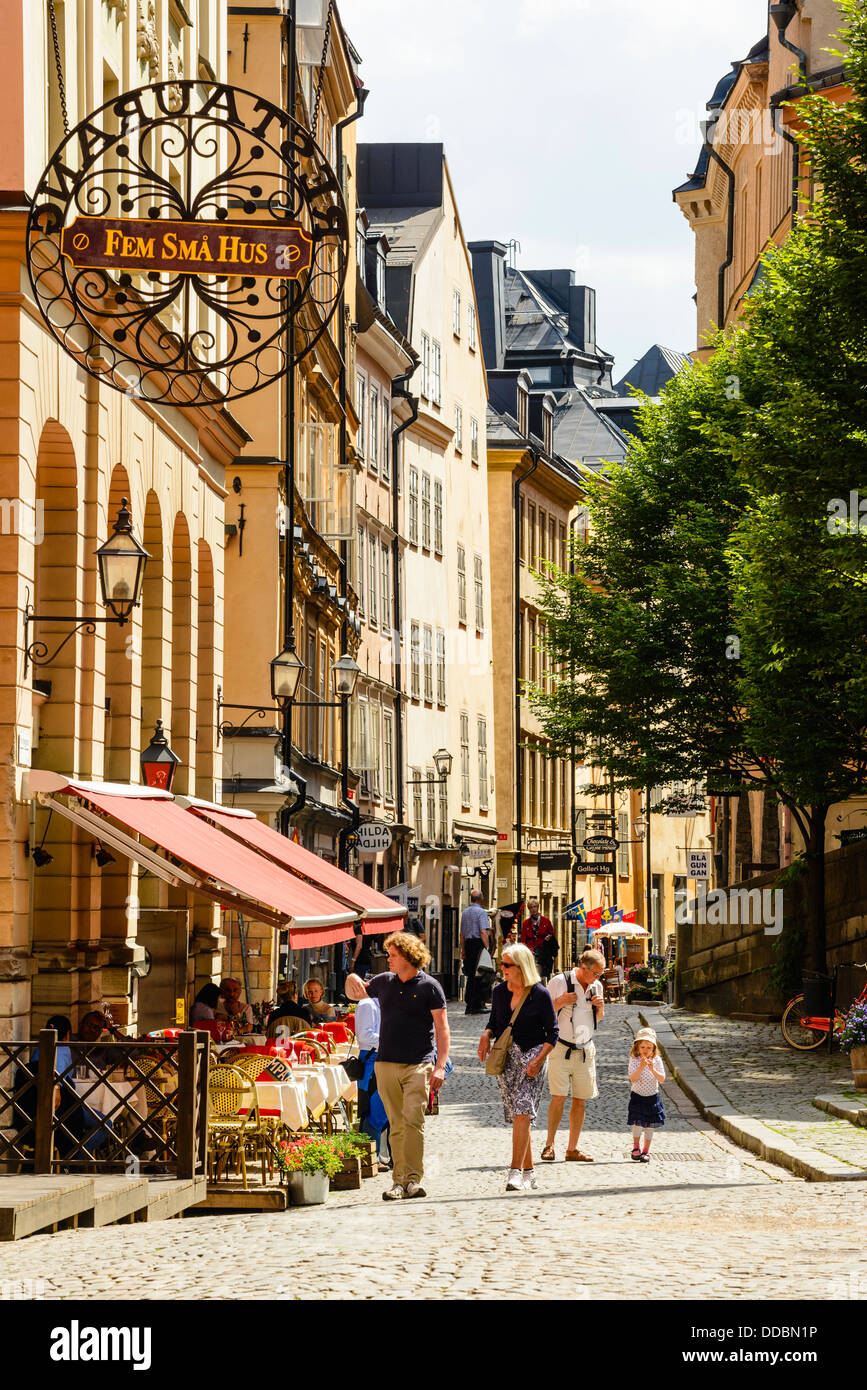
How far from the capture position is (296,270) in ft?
41.5

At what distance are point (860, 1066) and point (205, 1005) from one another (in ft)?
21.2

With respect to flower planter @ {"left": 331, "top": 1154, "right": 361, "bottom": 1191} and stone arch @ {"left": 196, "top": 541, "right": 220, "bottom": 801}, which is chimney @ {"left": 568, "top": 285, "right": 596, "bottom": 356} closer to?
stone arch @ {"left": 196, "top": 541, "right": 220, "bottom": 801}

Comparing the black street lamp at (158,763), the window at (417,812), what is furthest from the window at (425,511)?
the black street lamp at (158,763)

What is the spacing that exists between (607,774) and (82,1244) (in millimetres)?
24670

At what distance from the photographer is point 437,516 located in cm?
5925

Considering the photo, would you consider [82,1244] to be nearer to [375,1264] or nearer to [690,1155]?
[375,1264]

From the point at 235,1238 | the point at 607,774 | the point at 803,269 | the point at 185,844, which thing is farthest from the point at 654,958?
the point at 235,1238

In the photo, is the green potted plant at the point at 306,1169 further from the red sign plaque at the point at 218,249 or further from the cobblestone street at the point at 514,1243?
the red sign plaque at the point at 218,249

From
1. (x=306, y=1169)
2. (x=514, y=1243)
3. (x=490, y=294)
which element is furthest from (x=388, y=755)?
(x=514, y=1243)

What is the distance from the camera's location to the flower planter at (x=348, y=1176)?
635 inches

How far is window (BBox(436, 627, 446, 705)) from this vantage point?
193ft

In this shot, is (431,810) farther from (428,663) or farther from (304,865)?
(304,865)

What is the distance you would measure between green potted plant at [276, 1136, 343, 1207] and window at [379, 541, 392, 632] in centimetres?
3717

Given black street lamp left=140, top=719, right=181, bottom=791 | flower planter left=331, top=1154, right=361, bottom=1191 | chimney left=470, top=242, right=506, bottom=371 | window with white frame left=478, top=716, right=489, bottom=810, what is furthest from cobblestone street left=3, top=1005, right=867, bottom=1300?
chimney left=470, top=242, right=506, bottom=371
